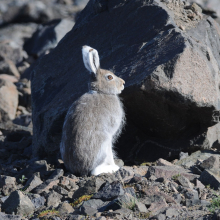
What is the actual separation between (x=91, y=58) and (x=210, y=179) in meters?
2.88

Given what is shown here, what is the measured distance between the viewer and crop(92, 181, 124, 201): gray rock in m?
5.54

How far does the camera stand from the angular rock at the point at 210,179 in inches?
245

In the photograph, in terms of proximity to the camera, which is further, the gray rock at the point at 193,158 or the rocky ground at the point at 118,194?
the gray rock at the point at 193,158

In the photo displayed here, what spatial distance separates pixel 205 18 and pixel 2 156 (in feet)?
17.9

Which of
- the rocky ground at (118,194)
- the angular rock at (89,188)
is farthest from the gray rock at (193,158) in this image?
the angular rock at (89,188)

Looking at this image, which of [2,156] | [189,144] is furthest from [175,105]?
[2,156]

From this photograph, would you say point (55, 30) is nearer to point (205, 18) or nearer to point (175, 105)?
point (205, 18)

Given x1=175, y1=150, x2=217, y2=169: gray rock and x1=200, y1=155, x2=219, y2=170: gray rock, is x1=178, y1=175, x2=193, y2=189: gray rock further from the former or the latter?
x1=175, y1=150, x2=217, y2=169: gray rock

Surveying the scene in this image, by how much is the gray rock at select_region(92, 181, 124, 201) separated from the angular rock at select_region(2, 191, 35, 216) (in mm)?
904

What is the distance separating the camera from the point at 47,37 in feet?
65.9

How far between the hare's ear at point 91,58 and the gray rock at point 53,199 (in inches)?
94.9

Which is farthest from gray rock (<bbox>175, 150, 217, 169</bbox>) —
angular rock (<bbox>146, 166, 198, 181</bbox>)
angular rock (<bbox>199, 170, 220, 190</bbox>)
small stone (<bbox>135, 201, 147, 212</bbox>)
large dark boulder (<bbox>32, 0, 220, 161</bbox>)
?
small stone (<bbox>135, 201, 147, 212</bbox>)

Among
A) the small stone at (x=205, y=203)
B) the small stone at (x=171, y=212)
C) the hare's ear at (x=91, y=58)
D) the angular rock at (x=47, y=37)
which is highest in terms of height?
the hare's ear at (x=91, y=58)

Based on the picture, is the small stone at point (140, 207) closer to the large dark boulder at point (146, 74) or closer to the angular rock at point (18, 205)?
Result: the angular rock at point (18, 205)
